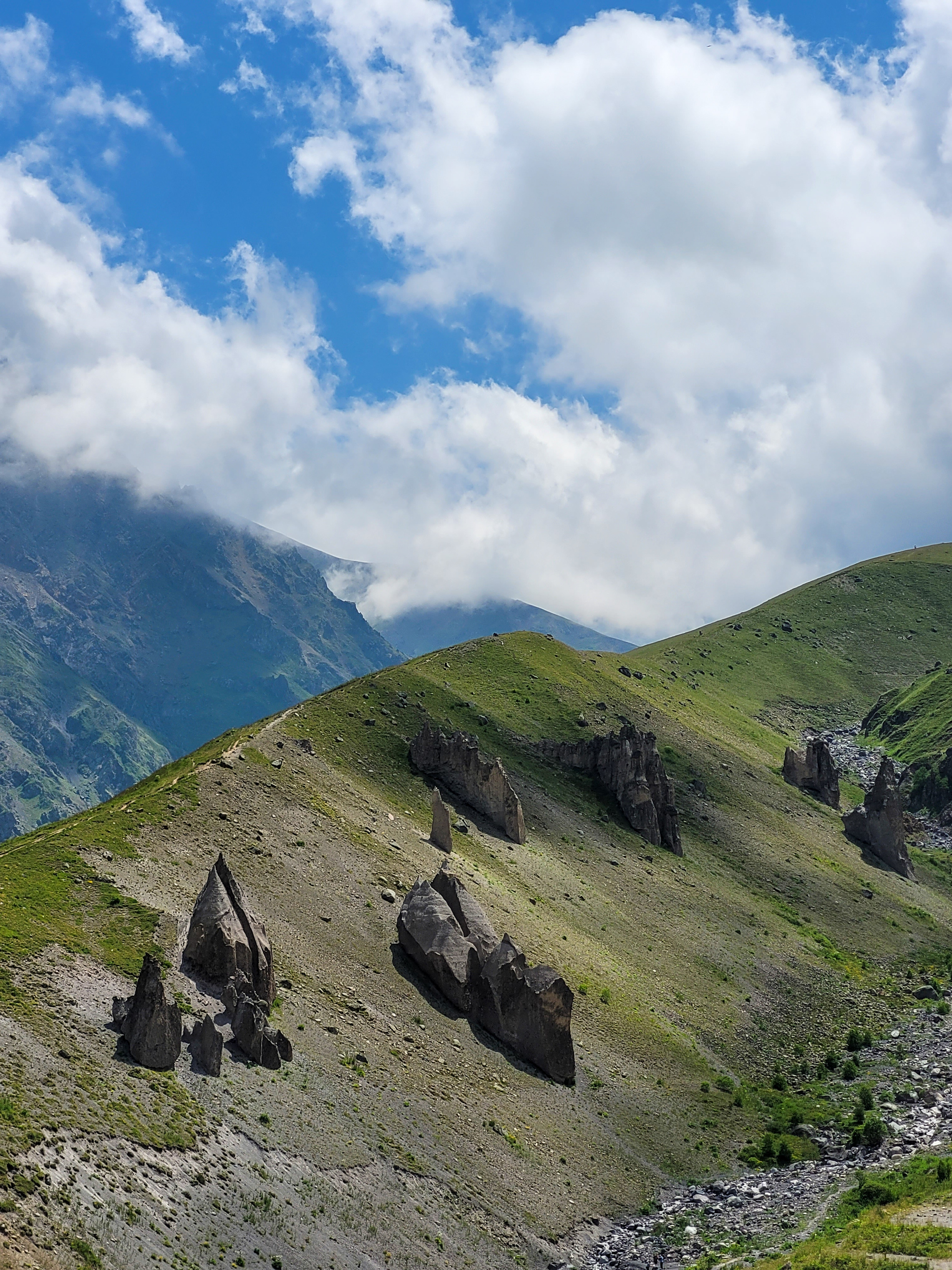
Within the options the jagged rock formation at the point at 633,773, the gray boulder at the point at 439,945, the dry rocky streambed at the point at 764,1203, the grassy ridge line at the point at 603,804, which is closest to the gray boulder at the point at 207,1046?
the dry rocky streambed at the point at 764,1203

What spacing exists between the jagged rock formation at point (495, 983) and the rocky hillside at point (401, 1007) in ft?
3.82

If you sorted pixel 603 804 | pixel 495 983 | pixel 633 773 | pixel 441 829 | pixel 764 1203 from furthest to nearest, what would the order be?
pixel 633 773 < pixel 603 804 < pixel 441 829 < pixel 495 983 < pixel 764 1203

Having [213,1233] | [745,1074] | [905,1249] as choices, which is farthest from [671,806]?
[213,1233]

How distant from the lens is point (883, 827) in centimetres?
15225

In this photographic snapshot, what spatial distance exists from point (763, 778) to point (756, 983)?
62162 millimetres

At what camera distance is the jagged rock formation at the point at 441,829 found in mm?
96938

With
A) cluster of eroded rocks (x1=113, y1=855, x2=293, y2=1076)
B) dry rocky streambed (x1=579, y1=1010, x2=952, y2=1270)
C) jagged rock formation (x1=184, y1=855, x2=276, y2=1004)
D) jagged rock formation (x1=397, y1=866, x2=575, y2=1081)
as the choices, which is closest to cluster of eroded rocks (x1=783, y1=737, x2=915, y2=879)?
dry rocky streambed (x1=579, y1=1010, x2=952, y2=1270)

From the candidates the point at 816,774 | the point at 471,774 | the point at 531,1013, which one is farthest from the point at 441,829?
the point at 816,774

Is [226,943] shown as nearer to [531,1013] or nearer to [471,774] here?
[531,1013]

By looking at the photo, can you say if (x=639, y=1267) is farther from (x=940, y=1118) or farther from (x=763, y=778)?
(x=763, y=778)

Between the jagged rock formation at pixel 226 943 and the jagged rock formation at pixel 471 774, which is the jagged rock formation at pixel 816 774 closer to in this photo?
the jagged rock formation at pixel 471 774

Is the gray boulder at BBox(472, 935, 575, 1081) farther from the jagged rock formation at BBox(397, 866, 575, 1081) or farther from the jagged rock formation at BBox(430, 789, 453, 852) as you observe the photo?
the jagged rock formation at BBox(430, 789, 453, 852)

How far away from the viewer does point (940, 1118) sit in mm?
73250

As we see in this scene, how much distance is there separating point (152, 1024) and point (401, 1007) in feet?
72.6
